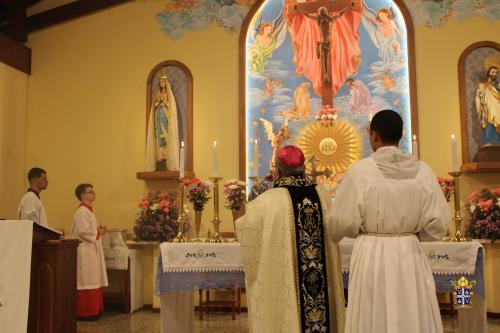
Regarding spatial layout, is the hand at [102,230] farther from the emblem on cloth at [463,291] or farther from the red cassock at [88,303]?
the emblem on cloth at [463,291]

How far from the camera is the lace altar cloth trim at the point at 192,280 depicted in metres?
4.86

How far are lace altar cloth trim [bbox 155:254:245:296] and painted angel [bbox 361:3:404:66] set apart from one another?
465 centimetres


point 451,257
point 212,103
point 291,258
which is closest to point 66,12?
point 212,103

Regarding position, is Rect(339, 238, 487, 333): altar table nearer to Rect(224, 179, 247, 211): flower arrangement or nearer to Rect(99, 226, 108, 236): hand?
Rect(224, 179, 247, 211): flower arrangement

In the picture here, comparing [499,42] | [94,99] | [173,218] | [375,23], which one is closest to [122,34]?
[94,99]

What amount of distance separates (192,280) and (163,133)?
371 centimetres

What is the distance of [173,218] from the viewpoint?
25.3ft

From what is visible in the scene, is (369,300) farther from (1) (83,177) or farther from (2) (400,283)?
(1) (83,177)

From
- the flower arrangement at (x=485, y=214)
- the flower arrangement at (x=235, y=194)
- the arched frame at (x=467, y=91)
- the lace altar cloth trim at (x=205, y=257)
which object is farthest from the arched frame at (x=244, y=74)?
the lace altar cloth trim at (x=205, y=257)

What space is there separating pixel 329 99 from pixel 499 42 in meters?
2.50

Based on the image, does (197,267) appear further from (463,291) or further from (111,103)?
(111,103)

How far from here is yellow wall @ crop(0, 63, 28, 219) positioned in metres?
8.39

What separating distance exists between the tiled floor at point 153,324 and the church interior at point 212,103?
67mm

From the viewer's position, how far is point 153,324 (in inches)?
269
